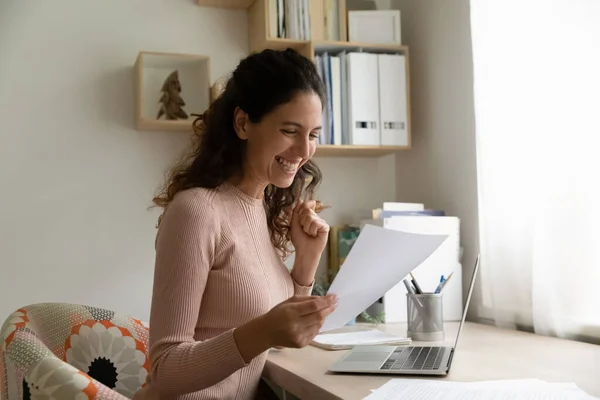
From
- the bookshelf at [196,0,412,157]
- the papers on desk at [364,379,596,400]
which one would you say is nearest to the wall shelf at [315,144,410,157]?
the bookshelf at [196,0,412,157]

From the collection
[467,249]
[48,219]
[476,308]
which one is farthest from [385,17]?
[48,219]

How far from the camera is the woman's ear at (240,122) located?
1456 mm

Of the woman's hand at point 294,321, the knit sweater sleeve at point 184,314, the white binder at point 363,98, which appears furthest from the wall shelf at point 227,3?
the woman's hand at point 294,321

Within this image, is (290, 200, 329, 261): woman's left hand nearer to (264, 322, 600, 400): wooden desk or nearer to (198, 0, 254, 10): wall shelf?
(264, 322, 600, 400): wooden desk

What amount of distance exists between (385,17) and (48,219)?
4.43ft

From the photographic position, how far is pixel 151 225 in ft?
7.91

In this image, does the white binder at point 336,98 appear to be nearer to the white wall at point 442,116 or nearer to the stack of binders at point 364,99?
the stack of binders at point 364,99

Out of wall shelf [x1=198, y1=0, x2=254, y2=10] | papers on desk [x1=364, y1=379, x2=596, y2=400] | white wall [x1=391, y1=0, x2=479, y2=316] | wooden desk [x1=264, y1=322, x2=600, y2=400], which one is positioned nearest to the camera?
papers on desk [x1=364, y1=379, x2=596, y2=400]

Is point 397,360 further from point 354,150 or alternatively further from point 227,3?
point 227,3

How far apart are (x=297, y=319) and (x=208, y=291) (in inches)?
10.5

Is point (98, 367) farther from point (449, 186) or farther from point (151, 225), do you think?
point (449, 186)

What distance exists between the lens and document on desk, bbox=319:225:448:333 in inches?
46.9

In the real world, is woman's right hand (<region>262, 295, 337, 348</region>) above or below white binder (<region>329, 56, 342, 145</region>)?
below

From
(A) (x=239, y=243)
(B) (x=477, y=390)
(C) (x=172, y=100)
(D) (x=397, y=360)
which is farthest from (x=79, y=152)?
(B) (x=477, y=390)
